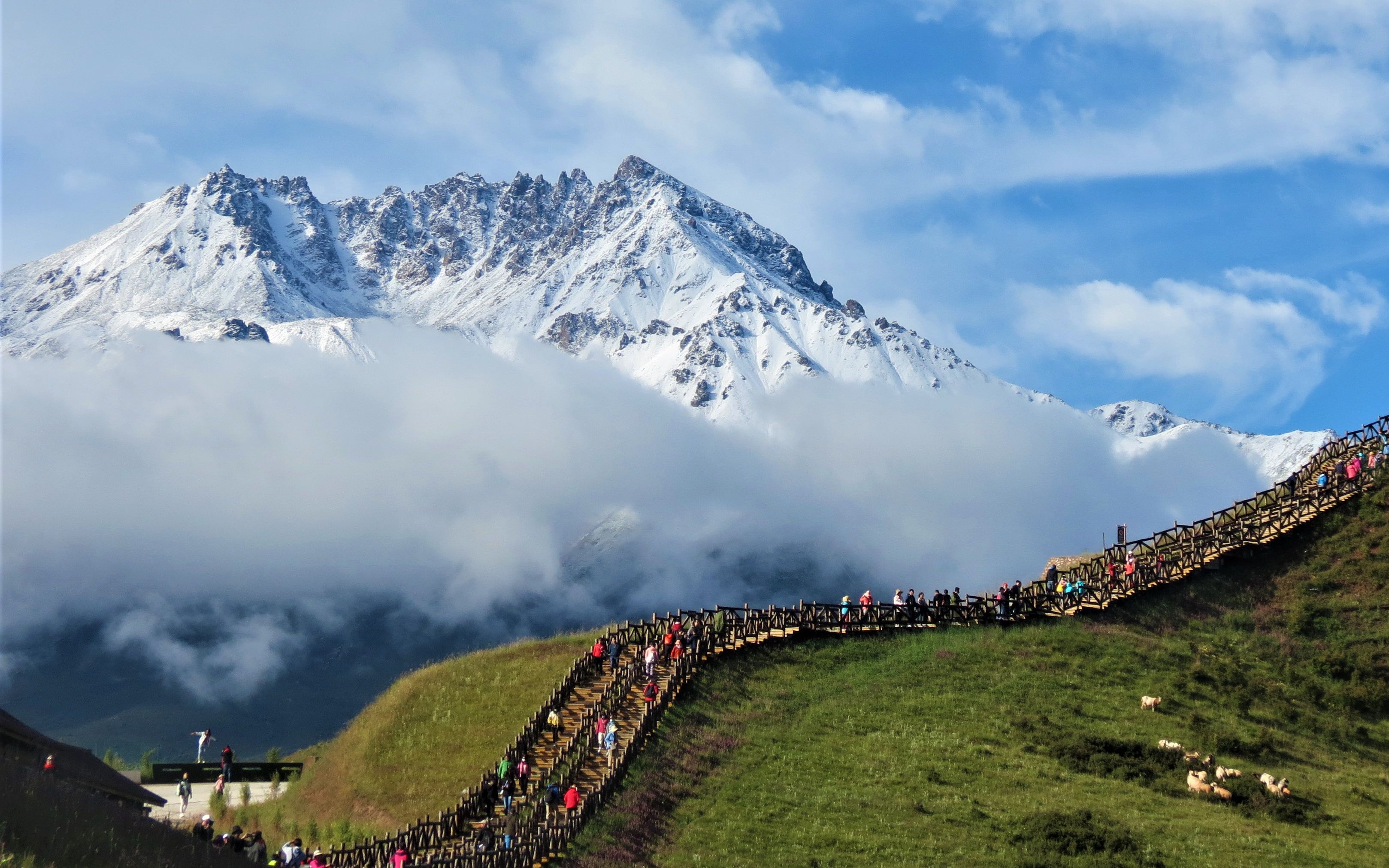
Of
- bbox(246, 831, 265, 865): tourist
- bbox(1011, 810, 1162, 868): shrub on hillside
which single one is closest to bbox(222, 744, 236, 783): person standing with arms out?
bbox(246, 831, 265, 865): tourist

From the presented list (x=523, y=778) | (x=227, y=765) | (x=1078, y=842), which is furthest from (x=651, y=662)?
(x=227, y=765)

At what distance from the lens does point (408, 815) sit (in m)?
42.0

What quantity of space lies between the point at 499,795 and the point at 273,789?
18561 mm

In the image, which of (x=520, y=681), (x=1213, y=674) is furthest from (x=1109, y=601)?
(x=520, y=681)

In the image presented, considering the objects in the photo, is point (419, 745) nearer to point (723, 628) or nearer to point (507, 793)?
point (507, 793)

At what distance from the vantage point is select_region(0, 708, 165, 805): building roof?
3803cm

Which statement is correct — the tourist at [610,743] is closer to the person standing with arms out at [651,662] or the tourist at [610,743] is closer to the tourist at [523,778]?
the tourist at [523,778]

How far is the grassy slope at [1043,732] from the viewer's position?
35594 mm

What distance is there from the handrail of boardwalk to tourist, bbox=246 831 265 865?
2.24 metres

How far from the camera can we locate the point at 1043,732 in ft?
145

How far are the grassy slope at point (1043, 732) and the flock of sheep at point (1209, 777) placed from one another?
0.75 m

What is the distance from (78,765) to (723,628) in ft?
80.2

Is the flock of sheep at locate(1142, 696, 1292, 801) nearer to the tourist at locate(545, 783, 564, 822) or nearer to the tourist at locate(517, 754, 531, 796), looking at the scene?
the tourist at locate(545, 783, 564, 822)

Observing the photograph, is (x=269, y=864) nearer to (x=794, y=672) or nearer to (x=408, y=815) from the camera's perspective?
(x=408, y=815)
